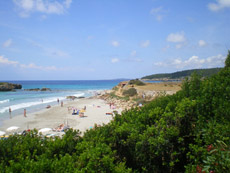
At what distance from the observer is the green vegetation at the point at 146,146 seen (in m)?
3.29

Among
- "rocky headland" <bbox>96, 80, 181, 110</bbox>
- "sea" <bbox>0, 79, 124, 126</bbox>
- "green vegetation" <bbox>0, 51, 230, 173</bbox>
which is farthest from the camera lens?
"rocky headland" <bbox>96, 80, 181, 110</bbox>

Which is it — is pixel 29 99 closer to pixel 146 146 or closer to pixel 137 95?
pixel 137 95

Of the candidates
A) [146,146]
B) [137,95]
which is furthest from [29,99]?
[146,146]

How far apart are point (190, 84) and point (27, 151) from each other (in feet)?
21.2

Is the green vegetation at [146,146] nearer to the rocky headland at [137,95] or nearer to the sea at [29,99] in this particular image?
the rocky headland at [137,95]

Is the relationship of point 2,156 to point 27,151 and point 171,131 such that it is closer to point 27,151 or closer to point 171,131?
point 27,151

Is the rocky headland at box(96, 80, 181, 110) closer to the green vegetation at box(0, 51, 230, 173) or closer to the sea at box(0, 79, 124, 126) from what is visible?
the sea at box(0, 79, 124, 126)

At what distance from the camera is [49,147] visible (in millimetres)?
4215

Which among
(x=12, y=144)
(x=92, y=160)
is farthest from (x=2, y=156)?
(x=92, y=160)

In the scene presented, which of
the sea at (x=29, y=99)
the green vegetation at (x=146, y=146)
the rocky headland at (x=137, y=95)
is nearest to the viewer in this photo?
the green vegetation at (x=146, y=146)

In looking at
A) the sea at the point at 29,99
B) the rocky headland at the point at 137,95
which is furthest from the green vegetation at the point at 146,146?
the sea at the point at 29,99

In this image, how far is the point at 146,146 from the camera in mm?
4363

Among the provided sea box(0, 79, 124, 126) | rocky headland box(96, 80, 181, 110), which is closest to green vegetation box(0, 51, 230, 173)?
rocky headland box(96, 80, 181, 110)

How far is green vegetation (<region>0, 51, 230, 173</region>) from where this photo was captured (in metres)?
3.29
